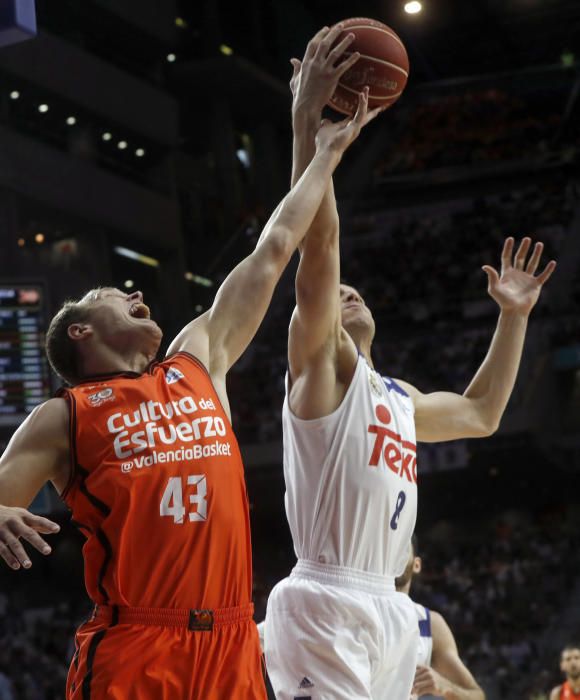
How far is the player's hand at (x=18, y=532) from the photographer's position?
2627 mm

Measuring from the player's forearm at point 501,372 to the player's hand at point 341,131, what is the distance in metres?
1.29

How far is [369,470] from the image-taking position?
3.97 metres

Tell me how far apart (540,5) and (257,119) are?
28.3 ft

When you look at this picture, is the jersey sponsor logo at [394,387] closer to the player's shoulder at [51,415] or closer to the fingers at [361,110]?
the fingers at [361,110]

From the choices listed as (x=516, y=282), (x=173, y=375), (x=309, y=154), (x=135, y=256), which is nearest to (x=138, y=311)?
(x=173, y=375)

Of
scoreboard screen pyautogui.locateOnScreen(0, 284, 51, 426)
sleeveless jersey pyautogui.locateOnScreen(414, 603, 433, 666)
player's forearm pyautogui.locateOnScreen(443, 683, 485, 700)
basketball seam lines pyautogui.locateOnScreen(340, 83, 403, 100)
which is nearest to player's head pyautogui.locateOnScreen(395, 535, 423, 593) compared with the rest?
sleeveless jersey pyautogui.locateOnScreen(414, 603, 433, 666)

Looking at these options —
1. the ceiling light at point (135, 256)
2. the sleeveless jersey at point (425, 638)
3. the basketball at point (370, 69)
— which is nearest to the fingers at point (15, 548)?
the basketball at point (370, 69)

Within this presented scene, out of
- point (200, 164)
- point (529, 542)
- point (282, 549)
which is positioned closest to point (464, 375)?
point (529, 542)

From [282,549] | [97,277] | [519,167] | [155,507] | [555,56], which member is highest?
[555,56]

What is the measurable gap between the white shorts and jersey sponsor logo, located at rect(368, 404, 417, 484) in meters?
0.40

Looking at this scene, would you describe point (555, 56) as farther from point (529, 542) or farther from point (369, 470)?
point (369, 470)

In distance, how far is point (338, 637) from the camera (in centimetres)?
377

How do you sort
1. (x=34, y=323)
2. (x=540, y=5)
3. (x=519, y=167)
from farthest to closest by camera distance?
(x=540, y=5) < (x=519, y=167) < (x=34, y=323)

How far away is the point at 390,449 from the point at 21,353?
11.7 m
